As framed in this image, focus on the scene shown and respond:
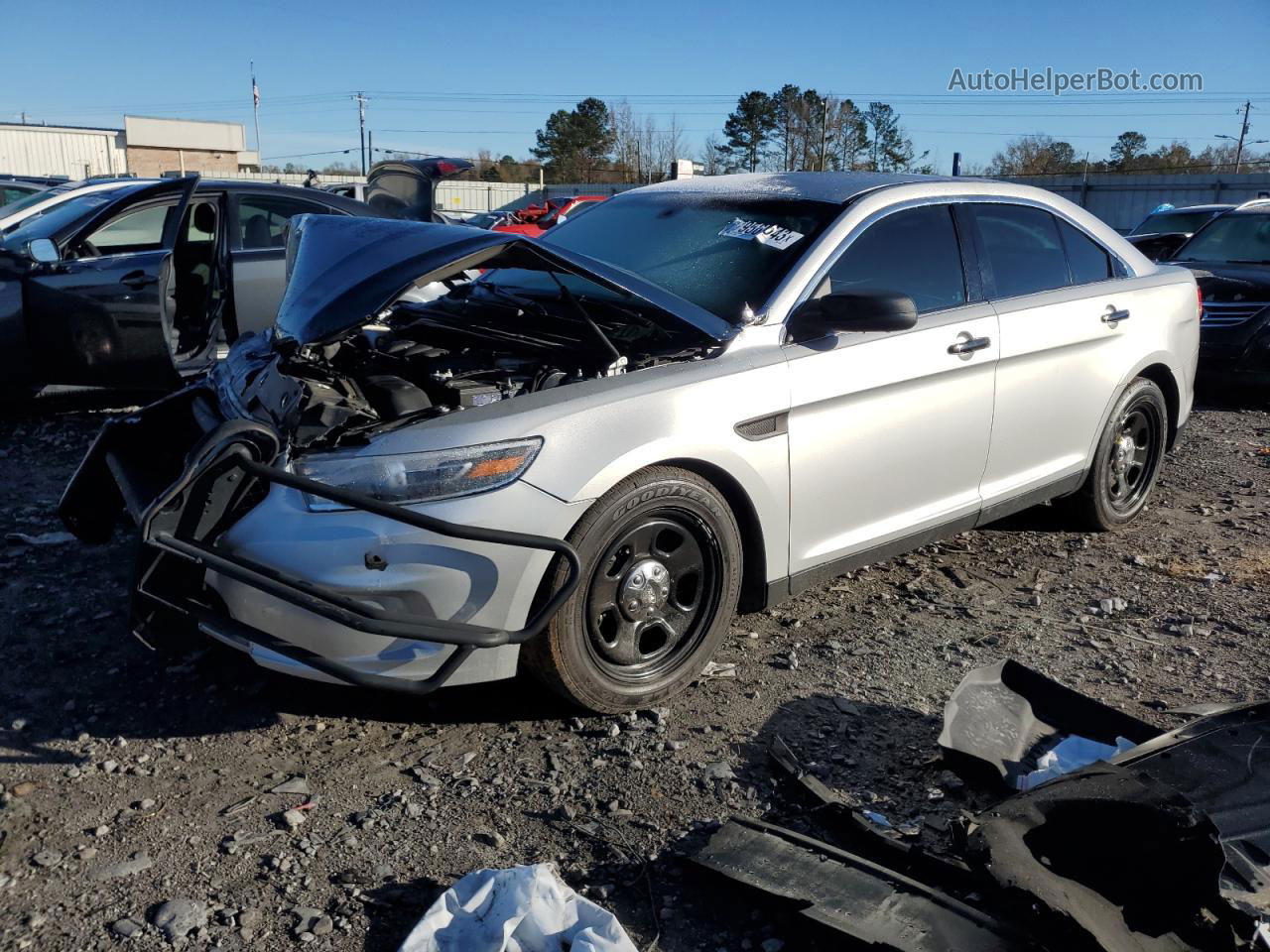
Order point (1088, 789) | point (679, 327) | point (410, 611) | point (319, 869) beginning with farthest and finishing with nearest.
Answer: point (679, 327)
point (410, 611)
point (319, 869)
point (1088, 789)

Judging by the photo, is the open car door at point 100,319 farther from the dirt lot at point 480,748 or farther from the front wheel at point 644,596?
the front wheel at point 644,596

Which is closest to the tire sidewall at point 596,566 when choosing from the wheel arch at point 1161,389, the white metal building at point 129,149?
the wheel arch at point 1161,389

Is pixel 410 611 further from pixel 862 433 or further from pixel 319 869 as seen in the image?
pixel 862 433

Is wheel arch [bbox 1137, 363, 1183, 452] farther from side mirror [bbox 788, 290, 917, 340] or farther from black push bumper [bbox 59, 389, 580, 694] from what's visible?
black push bumper [bbox 59, 389, 580, 694]

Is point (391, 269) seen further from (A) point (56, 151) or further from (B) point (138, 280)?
(A) point (56, 151)

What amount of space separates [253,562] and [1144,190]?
3975cm

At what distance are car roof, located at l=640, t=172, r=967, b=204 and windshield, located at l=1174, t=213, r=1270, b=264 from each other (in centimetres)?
676

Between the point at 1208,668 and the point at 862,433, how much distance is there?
154cm

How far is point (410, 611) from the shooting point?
2.99m

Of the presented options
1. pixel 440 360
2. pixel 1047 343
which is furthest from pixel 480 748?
pixel 1047 343

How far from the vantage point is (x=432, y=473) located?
3.00 meters

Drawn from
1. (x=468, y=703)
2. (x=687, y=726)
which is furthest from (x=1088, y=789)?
(x=468, y=703)

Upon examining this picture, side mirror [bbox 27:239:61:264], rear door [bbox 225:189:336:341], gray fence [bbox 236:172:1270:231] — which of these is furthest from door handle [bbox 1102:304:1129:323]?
gray fence [bbox 236:172:1270:231]

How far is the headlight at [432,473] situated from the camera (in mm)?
3002
